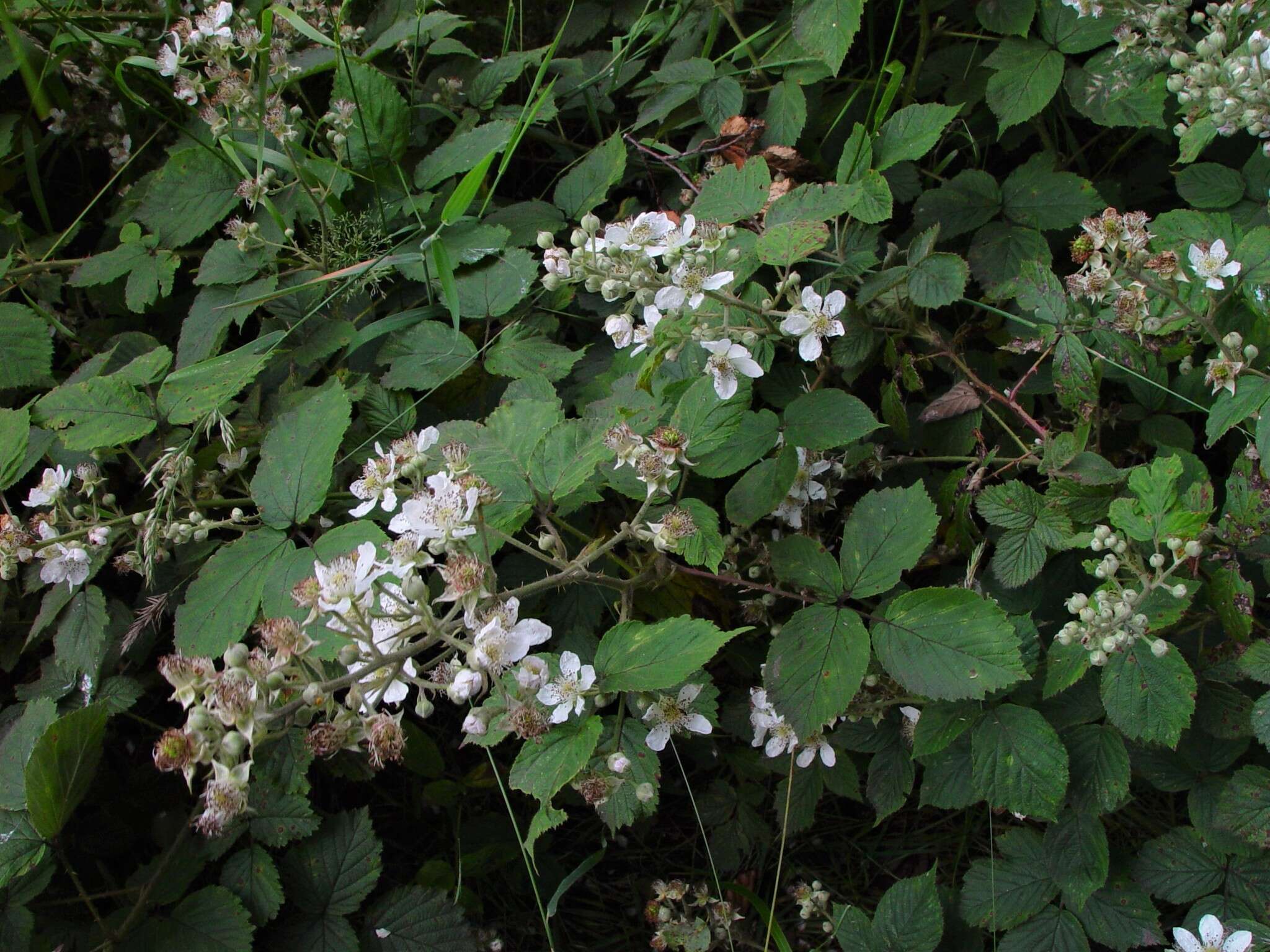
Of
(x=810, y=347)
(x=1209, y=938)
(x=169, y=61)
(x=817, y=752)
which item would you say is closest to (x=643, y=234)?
(x=810, y=347)

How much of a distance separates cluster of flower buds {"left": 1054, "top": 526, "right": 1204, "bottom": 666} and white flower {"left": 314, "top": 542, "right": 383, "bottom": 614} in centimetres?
122

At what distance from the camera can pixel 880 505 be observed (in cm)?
186

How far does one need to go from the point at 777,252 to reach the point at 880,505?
558mm

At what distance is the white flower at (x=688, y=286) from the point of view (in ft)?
5.82

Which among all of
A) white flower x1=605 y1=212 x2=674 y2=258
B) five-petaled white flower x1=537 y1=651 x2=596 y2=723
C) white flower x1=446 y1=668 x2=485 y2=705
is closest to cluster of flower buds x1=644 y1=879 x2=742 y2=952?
five-petaled white flower x1=537 y1=651 x2=596 y2=723

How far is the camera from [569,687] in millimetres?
1584

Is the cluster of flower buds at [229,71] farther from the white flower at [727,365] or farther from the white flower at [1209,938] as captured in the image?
the white flower at [1209,938]

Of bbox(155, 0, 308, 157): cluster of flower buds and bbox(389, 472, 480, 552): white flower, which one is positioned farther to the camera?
bbox(155, 0, 308, 157): cluster of flower buds

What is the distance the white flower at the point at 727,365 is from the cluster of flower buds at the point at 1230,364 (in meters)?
0.88

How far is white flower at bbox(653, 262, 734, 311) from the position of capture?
1772 mm

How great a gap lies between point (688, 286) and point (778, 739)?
103 cm

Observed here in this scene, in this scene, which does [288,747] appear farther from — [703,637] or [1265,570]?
[1265,570]

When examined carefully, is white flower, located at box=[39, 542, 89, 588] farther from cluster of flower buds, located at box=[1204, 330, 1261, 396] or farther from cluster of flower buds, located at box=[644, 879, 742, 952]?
cluster of flower buds, located at box=[1204, 330, 1261, 396]

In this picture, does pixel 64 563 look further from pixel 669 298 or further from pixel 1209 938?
pixel 1209 938
